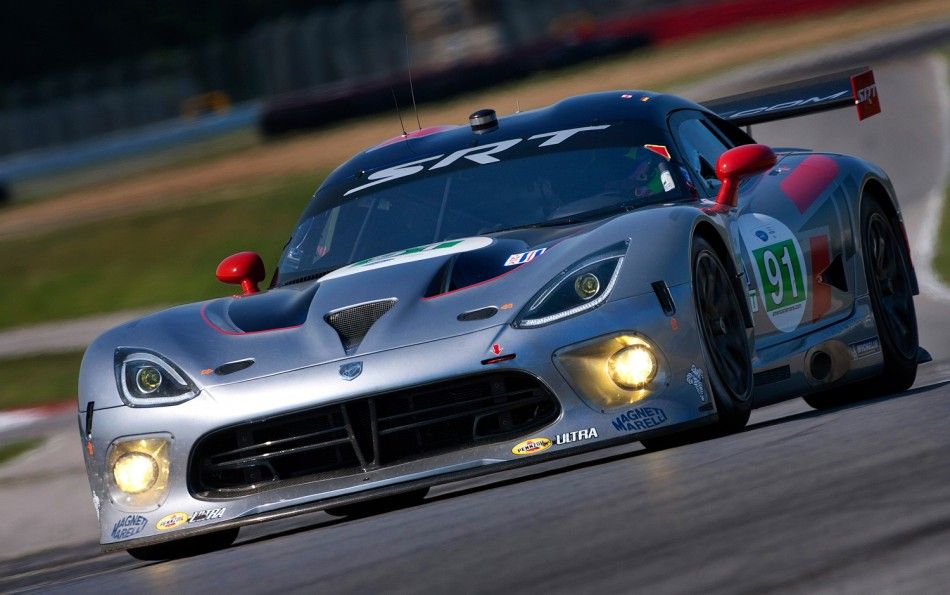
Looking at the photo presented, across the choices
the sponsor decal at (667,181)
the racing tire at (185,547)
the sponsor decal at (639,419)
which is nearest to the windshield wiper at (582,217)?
the sponsor decal at (667,181)

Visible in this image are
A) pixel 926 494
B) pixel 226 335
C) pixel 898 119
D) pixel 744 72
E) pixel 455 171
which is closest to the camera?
pixel 926 494

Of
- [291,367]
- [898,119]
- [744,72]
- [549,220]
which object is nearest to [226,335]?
[291,367]

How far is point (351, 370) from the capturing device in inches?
186

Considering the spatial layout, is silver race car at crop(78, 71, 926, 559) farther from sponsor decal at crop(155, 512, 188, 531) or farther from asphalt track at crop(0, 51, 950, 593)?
asphalt track at crop(0, 51, 950, 593)

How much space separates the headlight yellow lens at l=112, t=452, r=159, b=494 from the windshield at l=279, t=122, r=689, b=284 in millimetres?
1210

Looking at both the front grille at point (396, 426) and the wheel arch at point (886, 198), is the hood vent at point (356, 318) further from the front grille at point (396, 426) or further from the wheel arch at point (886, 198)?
the wheel arch at point (886, 198)

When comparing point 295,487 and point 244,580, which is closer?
point 244,580

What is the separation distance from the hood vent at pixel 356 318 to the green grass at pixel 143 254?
1198 cm

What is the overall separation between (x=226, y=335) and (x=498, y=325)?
2.95 feet

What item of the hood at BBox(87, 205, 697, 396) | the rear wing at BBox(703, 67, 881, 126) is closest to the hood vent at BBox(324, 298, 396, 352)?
the hood at BBox(87, 205, 697, 396)

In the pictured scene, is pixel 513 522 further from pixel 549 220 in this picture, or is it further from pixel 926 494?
pixel 549 220

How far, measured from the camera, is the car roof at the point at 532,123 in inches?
248

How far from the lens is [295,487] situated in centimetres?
482

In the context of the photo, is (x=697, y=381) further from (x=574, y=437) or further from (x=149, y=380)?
(x=149, y=380)
